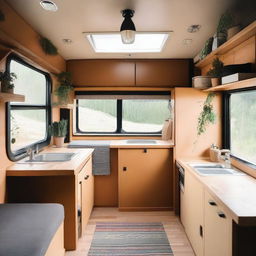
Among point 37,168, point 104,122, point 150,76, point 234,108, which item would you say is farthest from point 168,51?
point 37,168

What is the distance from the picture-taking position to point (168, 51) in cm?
357

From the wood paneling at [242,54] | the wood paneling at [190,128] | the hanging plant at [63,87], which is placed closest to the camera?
the wood paneling at [242,54]

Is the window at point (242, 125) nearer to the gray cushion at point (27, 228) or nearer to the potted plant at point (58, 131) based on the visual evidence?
the gray cushion at point (27, 228)

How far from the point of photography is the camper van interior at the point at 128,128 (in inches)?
80.3

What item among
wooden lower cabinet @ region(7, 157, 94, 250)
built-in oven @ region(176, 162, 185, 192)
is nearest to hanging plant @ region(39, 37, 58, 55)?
wooden lower cabinet @ region(7, 157, 94, 250)

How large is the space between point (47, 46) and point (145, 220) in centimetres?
252

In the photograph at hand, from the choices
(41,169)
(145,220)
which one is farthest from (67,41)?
(145,220)

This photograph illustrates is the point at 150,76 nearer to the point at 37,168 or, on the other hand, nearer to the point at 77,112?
the point at 77,112

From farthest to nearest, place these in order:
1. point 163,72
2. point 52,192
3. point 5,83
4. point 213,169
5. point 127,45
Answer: point 163,72
point 127,45
point 213,169
point 52,192
point 5,83

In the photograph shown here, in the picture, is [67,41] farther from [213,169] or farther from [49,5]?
[213,169]

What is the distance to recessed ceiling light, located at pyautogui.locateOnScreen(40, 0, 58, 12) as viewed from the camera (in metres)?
2.04

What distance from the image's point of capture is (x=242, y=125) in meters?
2.94

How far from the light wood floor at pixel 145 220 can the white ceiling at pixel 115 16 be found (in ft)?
7.49

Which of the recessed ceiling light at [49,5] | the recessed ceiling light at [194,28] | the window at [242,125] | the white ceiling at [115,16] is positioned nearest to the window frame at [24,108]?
the white ceiling at [115,16]
